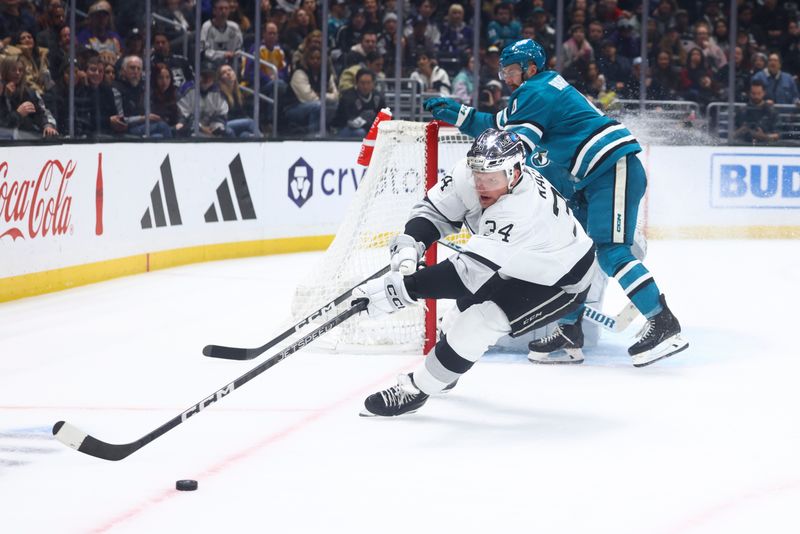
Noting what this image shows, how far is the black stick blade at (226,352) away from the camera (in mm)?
4484

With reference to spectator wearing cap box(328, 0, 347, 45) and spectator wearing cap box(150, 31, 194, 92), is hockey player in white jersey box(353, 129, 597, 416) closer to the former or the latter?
spectator wearing cap box(150, 31, 194, 92)

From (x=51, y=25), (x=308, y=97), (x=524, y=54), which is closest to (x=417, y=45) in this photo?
(x=308, y=97)

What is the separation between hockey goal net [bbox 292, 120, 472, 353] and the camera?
213 inches

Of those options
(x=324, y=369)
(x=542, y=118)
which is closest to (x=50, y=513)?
(x=324, y=369)

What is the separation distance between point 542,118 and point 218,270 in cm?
363

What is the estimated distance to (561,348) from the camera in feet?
17.2

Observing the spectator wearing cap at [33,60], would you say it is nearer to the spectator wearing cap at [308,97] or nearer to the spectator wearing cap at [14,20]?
the spectator wearing cap at [14,20]

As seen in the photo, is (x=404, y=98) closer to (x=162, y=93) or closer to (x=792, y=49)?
(x=162, y=93)

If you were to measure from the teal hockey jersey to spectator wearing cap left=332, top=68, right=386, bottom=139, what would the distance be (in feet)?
16.6

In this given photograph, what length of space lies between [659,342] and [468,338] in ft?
4.51

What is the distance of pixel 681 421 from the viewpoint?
4.20 m

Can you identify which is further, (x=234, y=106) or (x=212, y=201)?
(x=234, y=106)

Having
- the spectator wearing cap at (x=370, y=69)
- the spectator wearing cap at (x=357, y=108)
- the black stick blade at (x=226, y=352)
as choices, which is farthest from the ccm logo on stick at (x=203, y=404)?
the spectator wearing cap at (x=370, y=69)

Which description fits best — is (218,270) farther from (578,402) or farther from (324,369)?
(578,402)
